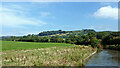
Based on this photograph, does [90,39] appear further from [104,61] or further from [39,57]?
[39,57]

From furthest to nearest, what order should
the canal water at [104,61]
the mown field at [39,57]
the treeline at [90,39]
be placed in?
1. the treeline at [90,39]
2. the canal water at [104,61]
3. the mown field at [39,57]

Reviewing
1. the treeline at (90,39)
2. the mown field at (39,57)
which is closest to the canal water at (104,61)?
the mown field at (39,57)

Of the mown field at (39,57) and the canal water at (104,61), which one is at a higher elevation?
the mown field at (39,57)

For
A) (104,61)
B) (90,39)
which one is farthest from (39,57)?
(90,39)

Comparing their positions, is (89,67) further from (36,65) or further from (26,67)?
(26,67)

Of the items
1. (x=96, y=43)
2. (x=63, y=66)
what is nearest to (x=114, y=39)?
(x=96, y=43)

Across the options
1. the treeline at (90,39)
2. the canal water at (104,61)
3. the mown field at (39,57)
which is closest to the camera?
the mown field at (39,57)

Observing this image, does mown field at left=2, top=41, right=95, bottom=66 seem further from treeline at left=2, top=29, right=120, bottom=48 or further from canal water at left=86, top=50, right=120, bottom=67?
treeline at left=2, top=29, right=120, bottom=48

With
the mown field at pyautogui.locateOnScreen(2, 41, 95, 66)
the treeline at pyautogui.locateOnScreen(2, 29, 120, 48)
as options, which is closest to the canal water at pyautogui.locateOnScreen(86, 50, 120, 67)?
the mown field at pyautogui.locateOnScreen(2, 41, 95, 66)

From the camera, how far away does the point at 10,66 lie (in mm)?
12820

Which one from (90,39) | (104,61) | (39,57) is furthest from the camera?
(90,39)

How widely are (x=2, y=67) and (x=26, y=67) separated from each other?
2156mm

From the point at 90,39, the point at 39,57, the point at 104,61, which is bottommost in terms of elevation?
the point at 104,61

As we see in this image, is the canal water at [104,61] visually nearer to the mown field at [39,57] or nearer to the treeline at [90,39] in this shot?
the mown field at [39,57]
